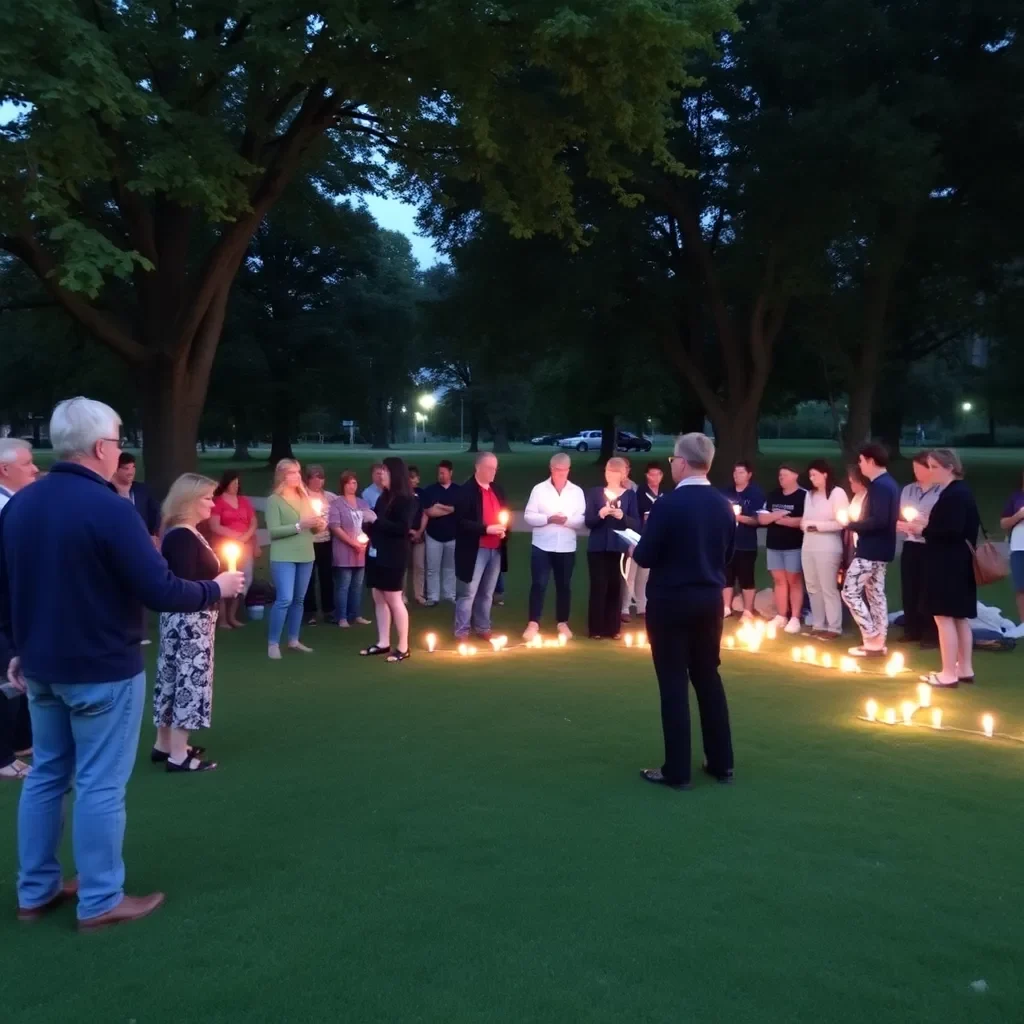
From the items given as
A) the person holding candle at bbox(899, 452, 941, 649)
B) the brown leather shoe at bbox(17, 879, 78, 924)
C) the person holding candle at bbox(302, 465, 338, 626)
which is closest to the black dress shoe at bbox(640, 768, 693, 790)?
the brown leather shoe at bbox(17, 879, 78, 924)

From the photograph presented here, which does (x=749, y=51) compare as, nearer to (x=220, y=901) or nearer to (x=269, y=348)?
(x=220, y=901)

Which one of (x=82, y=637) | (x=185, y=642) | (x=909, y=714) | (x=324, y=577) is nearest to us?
(x=82, y=637)

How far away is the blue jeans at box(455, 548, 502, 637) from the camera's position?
449 inches

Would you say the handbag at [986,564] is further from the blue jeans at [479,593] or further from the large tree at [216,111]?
the large tree at [216,111]

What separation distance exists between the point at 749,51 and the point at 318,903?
23.9 meters

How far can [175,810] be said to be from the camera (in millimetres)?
5945

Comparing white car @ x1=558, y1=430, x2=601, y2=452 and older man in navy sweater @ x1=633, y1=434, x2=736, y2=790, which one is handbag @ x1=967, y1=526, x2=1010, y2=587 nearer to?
older man in navy sweater @ x1=633, y1=434, x2=736, y2=790

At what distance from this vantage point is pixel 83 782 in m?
4.26

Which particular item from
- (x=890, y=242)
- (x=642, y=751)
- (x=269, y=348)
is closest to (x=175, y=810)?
(x=642, y=751)

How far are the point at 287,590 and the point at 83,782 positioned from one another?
6.22m

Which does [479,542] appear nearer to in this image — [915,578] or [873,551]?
[873,551]

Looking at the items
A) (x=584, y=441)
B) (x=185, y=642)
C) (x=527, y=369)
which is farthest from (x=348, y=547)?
(x=584, y=441)

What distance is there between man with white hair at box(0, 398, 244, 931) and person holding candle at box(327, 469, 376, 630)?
738 cm

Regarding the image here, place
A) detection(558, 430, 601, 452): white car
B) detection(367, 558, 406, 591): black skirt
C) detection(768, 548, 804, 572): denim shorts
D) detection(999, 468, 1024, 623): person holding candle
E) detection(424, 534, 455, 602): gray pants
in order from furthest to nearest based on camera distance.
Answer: detection(558, 430, 601, 452): white car
detection(424, 534, 455, 602): gray pants
detection(768, 548, 804, 572): denim shorts
detection(999, 468, 1024, 623): person holding candle
detection(367, 558, 406, 591): black skirt
